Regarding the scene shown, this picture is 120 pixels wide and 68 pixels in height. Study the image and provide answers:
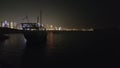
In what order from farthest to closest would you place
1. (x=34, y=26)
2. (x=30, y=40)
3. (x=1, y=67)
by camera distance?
(x=34, y=26) < (x=30, y=40) < (x=1, y=67)

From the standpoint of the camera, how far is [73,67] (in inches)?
1318

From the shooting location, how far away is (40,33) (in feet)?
311

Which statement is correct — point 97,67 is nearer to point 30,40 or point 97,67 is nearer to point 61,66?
point 61,66

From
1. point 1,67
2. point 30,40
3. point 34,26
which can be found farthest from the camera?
point 34,26

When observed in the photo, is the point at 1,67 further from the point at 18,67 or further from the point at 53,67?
the point at 53,67

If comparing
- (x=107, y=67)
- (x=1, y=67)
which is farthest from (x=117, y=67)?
(x=1, y=67)

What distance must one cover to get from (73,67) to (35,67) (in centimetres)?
386

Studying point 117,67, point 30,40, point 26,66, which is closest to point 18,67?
point 26,66

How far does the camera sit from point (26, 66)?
33.9m

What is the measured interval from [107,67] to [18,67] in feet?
29.5

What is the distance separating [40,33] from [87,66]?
61.3 meters

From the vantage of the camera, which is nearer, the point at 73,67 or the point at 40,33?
the point at 73,67

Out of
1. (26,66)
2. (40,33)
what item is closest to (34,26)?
(40,33)

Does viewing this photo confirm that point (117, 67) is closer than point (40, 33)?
Yes
